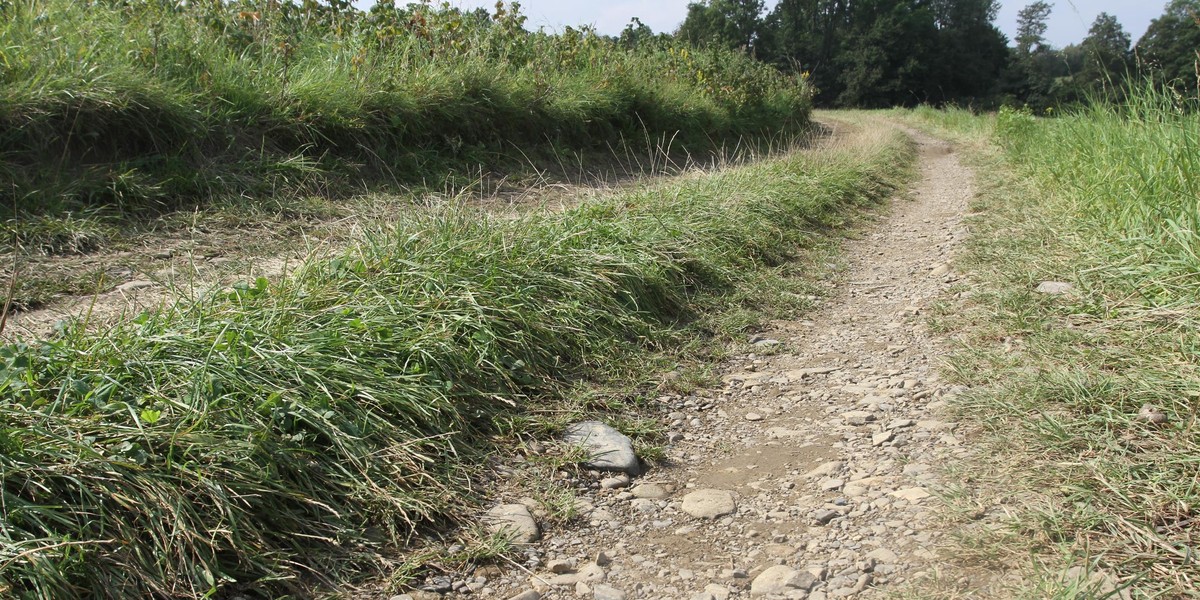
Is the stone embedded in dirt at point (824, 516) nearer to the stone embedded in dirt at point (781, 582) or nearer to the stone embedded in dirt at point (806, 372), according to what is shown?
the stone embedded in dirt at point (781, 582)

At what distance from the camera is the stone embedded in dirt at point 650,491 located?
106 inches

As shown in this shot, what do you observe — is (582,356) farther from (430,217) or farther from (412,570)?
(412,570)

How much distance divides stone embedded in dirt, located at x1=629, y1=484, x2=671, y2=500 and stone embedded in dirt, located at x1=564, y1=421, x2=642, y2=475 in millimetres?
90

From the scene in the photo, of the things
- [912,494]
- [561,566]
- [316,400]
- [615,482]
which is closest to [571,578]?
[561,566]

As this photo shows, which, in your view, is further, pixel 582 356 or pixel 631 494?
pixel 582 356

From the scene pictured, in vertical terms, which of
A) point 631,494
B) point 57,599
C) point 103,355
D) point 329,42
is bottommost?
point 631,494

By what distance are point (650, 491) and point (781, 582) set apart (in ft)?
2.15

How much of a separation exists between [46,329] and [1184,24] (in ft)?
24.1

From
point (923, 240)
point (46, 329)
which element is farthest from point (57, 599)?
point (923, 240)

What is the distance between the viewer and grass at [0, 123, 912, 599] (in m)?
1.94

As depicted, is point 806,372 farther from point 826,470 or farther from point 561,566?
point 561,566

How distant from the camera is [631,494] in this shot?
2.70 meters

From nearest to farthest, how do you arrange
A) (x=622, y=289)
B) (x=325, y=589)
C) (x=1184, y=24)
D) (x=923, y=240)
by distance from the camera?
(x=325, y=589)
(x=622, y=289)
(x=1184, y=24)
(x=923, y=240)

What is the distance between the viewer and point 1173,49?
5715mm
